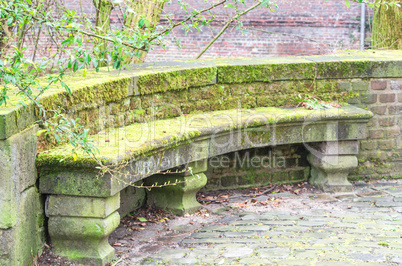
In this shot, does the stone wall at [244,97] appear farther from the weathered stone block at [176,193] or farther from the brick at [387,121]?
the weathered stone block at [176,193]

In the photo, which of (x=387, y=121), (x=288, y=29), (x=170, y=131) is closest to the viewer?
(x=170, y=131)

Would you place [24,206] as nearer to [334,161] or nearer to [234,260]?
[234,260]

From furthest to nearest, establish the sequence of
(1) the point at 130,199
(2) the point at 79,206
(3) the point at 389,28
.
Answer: (3) the point at 389,28 → (1) the point at 130,199 → (2) the point at 79,206

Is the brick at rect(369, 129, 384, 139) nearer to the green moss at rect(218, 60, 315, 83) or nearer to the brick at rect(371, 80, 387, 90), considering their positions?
the brick at rect(371, 80, 387, 90)

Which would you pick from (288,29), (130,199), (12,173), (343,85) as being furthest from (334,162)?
(288,29)

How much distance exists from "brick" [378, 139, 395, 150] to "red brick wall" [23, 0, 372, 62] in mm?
6591

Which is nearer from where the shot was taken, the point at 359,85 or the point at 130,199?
the point at 130,199

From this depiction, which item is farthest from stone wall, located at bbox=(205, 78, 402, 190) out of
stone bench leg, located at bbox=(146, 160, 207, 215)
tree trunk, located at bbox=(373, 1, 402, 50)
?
tree trunk, located at bbox=(373, 1, 402, 50)

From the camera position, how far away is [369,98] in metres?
5.82

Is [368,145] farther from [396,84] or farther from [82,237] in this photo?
[82,237]

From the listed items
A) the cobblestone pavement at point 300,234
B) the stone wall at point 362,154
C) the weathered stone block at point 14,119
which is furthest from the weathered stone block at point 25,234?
the stone wall at point 362,154

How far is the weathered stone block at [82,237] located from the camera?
3.45 m

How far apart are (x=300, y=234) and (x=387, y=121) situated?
2.41 m

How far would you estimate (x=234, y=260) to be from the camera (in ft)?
11.8
